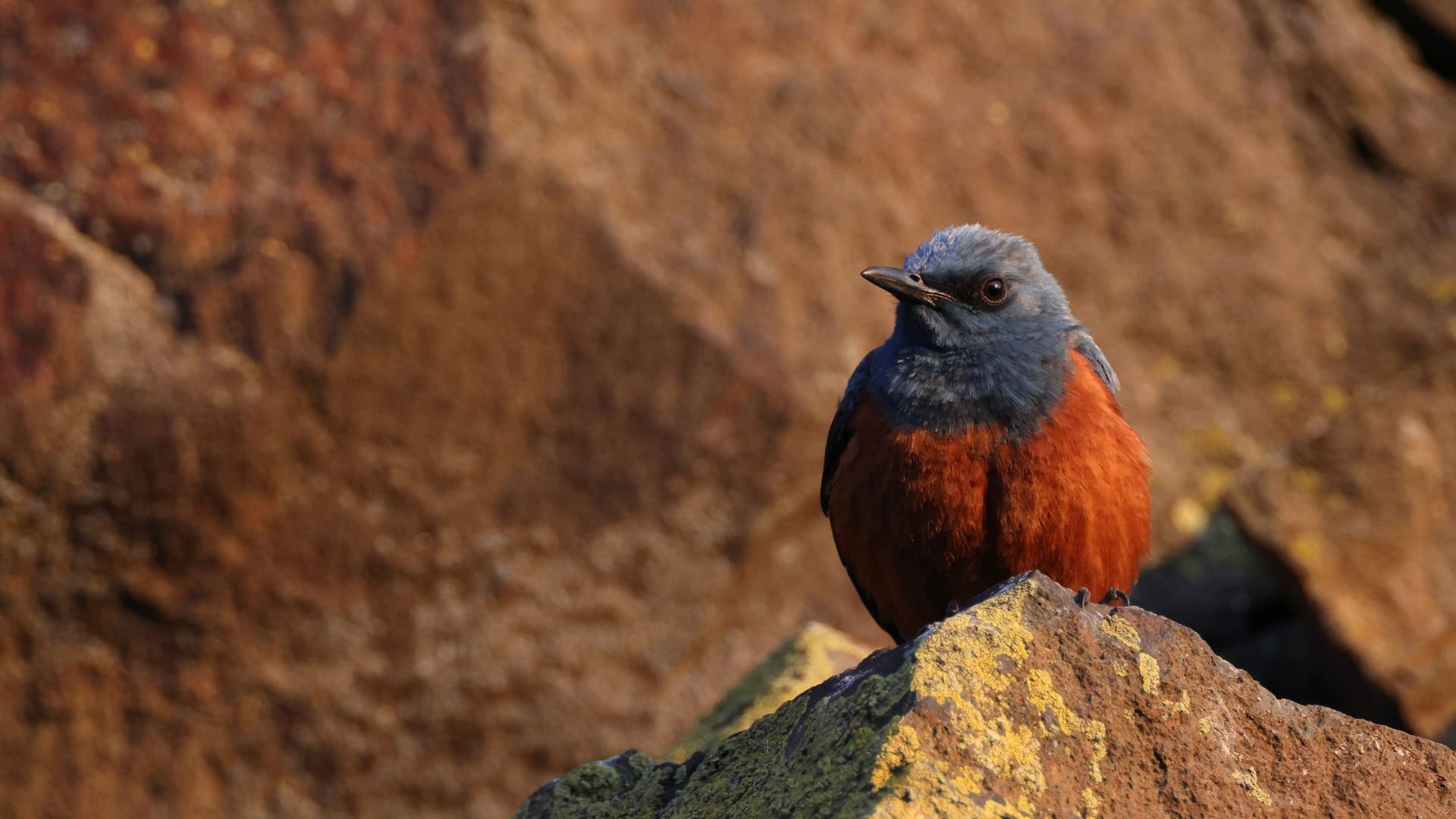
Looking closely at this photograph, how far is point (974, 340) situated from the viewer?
555 centimetres

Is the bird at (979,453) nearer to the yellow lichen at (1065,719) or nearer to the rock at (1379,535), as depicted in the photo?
the yellow lichen at (1065,719)

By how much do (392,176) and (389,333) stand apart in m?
0.80

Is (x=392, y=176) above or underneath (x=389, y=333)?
above

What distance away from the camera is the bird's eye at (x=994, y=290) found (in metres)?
5.68

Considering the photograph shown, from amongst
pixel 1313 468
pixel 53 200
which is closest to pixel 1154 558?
pixel 1313 468

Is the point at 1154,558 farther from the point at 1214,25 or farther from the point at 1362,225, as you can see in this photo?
the point at 1214,25

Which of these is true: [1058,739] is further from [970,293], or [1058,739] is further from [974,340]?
[970,293]

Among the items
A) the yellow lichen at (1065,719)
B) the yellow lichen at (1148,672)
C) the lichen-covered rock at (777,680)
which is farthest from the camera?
the lichen-covered rock at (777,680)

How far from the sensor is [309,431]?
24.6 ft

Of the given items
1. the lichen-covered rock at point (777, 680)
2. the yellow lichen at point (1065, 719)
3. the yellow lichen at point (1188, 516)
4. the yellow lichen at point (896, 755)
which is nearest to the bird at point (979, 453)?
the lichen-covered rock at point (777, 680)

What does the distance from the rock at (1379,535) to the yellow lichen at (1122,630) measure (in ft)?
13.2

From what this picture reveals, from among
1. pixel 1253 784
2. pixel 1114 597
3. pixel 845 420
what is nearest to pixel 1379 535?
pixel 1114 597

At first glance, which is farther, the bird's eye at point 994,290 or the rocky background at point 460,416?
the rocky background at point 460,416

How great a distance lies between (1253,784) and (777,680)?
2299 mm
